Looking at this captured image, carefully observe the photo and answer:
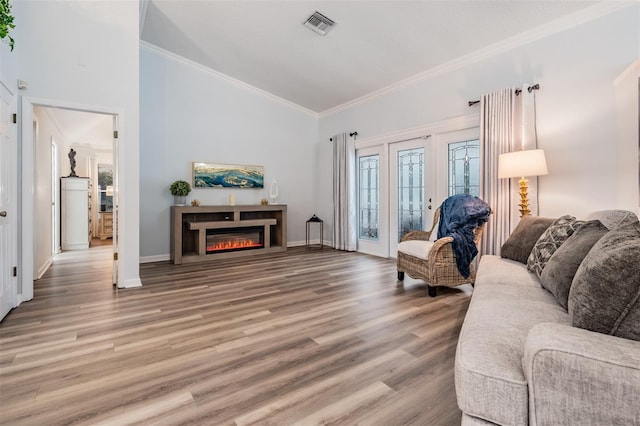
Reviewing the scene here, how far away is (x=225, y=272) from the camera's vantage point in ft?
14.1

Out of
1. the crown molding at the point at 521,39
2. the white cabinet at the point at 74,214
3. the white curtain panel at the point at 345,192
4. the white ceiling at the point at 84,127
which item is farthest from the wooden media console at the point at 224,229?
the crown molding at the point at 521,39

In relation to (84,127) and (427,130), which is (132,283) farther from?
(84,127)

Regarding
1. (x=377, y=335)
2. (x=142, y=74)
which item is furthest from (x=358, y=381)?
(x=142, y=74)

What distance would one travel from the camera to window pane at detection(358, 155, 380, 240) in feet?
18.8

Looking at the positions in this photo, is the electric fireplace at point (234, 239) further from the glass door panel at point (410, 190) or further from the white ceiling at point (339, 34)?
the white ceiling at point (339, 34)

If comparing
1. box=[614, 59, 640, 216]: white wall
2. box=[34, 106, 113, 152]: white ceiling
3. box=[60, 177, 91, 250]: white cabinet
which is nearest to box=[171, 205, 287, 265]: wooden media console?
box=[34, 106, 113, 152]: white ceiling

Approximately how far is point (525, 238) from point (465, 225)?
67 centimetres

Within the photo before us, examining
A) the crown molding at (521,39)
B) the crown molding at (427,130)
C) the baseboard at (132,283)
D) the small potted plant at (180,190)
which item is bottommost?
the baseboard at (132,283)

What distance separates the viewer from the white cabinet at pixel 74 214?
621 centimetres

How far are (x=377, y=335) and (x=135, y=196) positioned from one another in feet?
9.82

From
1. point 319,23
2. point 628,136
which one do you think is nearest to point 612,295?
point 628,136

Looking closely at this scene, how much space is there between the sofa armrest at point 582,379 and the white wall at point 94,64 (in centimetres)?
380

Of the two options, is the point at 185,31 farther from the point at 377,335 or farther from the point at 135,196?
the point at 377,335

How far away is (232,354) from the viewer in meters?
2.03
